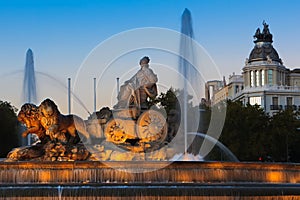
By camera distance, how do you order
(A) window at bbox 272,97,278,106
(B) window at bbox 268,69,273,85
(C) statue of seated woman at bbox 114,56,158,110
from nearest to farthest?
(C) statue of seated woman at bbox 114,56,158,110
(A) window at bbox 272,97,278,106
(B) window at bbox 268,69,273,85

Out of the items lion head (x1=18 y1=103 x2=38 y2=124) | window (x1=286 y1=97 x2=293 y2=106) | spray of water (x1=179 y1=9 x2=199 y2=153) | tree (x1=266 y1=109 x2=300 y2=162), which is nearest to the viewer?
lion head (x1=18 y1=103 x2=38 y2=124)

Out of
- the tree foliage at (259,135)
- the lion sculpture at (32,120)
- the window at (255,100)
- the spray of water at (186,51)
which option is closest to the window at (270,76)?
the window at (255,100)

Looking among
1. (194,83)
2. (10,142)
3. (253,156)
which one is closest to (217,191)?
(194,83)

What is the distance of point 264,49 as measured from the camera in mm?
84438

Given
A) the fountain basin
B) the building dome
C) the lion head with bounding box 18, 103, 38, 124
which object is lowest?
the fountain basin

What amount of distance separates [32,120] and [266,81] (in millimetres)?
63756

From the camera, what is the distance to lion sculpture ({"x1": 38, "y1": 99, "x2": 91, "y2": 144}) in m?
20.6

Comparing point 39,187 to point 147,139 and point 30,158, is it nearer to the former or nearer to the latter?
point 30,158

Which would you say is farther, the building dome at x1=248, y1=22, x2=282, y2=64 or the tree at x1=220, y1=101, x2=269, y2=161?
the building dome at x1=248, y1=22, x2=282, y2=64

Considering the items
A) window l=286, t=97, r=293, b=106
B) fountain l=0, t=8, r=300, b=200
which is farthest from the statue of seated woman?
window l=286, t=97, r=293, b=106

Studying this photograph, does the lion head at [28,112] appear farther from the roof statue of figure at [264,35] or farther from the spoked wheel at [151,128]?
the roof statue of figure at [264,35]

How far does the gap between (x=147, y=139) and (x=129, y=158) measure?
0.98m

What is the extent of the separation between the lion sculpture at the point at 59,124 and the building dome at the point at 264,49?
210ft

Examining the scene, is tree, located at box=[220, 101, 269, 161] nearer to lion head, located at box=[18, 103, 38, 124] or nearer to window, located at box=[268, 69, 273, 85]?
lion head, located at box=[18, 103, 38, 124]
